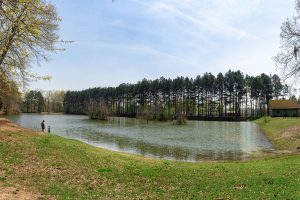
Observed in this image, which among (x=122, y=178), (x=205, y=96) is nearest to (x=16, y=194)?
(x=122, y=178)

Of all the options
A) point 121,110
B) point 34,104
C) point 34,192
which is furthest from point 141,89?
point 34,192

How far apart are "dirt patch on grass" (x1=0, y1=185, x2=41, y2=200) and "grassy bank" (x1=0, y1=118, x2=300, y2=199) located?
0.18 metres

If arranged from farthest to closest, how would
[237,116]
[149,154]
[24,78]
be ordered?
[237,116] → [149,154] → [24,78]

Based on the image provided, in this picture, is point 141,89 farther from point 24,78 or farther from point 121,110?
point 24,78

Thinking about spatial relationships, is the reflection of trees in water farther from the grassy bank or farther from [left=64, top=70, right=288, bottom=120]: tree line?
[left=64, top=70, right=288, bottom=120]: tree line

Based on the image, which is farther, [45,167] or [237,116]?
[237,116]

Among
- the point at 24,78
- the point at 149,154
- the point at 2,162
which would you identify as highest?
the point at 24,78

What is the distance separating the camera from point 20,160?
16.5 meters

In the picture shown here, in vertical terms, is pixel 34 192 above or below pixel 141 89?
below

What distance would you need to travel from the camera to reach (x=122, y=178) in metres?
14.9

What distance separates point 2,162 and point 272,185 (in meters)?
12.9

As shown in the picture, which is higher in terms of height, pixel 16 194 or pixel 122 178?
pixel 16 194

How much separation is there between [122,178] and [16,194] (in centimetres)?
527

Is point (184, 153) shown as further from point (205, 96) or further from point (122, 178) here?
point (205, 96)
